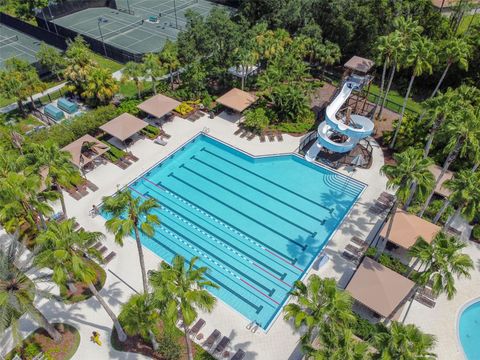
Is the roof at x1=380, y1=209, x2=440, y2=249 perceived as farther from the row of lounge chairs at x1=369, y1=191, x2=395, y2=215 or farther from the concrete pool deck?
the row of lounge chairs at x1=369, y1=191, x2=395, y2=215

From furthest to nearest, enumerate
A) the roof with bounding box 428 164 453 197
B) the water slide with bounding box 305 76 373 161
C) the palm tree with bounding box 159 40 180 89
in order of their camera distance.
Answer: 1. the palm tree with bounding box 159 40 180 89
2. the water slide with bounding box 305 76 373 161
3. the roof with bounding box 428 164 453 197

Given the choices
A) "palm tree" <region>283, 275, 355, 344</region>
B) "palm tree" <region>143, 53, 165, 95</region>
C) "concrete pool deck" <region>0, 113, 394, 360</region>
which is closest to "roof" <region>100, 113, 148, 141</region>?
"concrete pool deck" <region>0, 113, 394, 360</region>

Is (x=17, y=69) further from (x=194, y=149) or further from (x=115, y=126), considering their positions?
(x=194, y=149)

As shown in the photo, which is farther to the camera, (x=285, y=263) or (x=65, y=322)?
(x=285, y=263)

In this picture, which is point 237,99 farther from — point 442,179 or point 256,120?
point 442,179

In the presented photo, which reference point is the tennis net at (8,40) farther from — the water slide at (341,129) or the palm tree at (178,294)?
the palm tree at (178,294)

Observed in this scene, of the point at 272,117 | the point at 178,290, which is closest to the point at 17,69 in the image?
the point at 272,117
